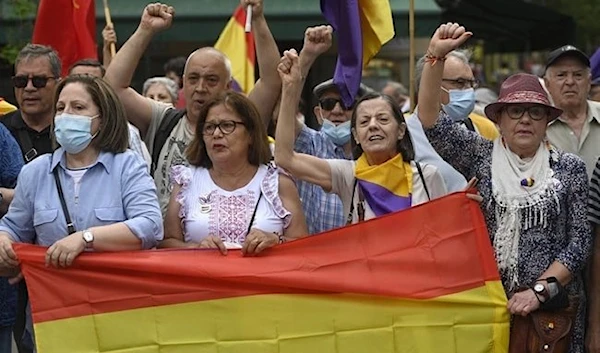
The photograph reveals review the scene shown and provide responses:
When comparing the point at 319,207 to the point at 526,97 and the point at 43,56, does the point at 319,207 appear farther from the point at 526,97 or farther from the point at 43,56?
the point at 43,56

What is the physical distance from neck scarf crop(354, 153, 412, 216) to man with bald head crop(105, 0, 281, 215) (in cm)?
90

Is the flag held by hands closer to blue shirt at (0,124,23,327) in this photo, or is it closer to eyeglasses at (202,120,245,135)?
eyeglasses at (202,120,245,135)

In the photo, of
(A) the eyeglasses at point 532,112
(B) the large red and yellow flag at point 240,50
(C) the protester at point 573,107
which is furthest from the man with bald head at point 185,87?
(B) the large red and yellow flag at point 240,50

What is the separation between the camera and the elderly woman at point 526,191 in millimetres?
5438

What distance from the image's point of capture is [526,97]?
5.57 m

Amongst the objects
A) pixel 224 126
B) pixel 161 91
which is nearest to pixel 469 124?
pixel 224 126

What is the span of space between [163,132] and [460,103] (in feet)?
5.30

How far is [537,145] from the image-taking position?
5574mm

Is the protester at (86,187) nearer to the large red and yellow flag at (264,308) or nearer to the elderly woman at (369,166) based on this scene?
the large red and yellow flag at (264,308)

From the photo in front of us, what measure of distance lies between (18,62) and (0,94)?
6869mm

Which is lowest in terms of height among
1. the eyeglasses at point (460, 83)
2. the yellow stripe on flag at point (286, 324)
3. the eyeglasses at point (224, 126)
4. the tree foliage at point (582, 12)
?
the yellow stripe on flag at point (286, 324)

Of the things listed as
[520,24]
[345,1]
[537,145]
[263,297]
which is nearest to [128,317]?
[263,297]

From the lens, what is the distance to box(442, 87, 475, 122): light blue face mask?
6.80 meters

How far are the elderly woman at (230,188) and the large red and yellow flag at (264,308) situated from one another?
262 millimetres
